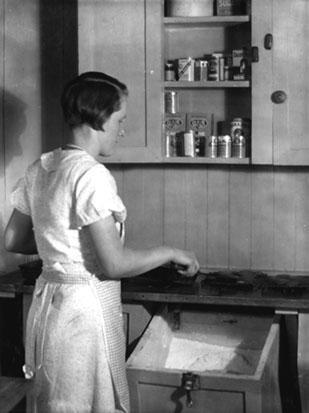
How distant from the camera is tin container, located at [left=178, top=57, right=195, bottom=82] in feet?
11.0

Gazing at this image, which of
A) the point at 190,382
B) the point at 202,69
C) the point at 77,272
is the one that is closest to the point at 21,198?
the point at 77,272

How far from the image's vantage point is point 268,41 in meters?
3.09

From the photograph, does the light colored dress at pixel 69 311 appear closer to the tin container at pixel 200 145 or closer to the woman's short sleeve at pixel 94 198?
the woman's short sleeve at pixel 94 198

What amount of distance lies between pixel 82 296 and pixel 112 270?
17 centimetres

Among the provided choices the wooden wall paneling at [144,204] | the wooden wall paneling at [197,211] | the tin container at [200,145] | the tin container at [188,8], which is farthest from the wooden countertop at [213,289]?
the tin container at [188,8]

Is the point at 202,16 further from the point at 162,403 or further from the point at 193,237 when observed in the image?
the point at 162,403

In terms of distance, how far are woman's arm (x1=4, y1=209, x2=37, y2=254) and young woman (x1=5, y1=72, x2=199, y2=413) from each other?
16 cm

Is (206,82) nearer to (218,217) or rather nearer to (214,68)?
(214,68)

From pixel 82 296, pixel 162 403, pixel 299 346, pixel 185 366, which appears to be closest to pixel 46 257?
pixel 82 296

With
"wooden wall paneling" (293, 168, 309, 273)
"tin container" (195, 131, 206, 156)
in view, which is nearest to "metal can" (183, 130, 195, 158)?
"tin container" (195, 131, 206, 156)

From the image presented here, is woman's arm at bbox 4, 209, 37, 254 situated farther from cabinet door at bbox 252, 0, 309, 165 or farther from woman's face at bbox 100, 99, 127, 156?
cabinet door at bbox 252, 0, 309, 165

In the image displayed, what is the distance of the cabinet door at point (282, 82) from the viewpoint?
309cm

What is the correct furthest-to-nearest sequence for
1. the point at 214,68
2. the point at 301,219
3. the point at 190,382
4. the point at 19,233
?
the point at 301,219, the point at 214,68, the point at 19,233, the point at 190,382

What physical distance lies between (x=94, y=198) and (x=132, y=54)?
53.5 inches
